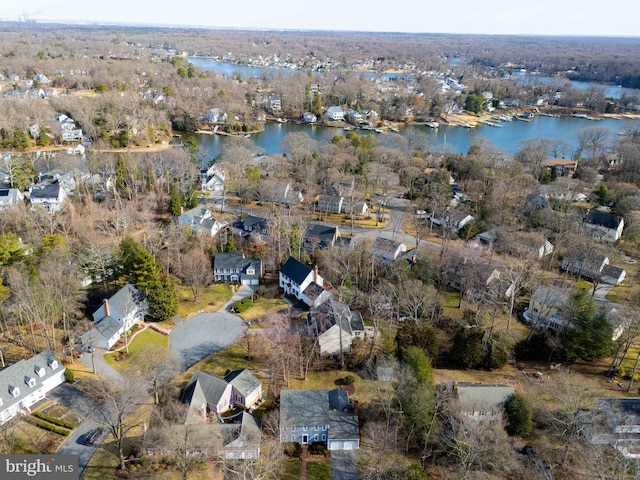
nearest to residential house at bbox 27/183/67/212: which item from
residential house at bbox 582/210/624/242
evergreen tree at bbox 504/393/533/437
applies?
evergreen tree at bbox 504/393/533/437

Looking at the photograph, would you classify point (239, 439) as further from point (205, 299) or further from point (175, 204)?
point (175, 204)

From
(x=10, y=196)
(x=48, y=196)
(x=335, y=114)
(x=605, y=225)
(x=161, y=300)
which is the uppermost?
(x=335, y=114)

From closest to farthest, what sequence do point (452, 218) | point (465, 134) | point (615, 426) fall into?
point (615, 426), point (452, 218), point (465, 134)

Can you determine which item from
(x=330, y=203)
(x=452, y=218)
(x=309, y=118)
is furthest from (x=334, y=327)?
(x=309, y=118)

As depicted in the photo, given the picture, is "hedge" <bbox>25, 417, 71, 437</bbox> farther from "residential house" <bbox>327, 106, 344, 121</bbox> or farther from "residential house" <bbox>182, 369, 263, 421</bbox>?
"residential house" <bbox>327, 106, 344, 121</bbox>

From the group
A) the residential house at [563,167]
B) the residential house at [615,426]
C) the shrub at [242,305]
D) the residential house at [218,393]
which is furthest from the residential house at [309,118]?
the residential house at [615,426]


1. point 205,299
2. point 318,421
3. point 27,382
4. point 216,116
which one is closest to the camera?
point 318,421

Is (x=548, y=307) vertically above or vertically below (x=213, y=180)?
below
